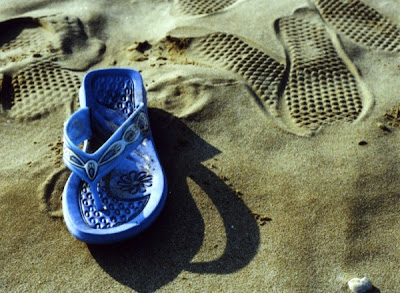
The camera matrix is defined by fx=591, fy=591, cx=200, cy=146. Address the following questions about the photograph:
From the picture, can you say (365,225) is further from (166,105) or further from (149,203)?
(166,105)

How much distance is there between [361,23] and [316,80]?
2.22 feet

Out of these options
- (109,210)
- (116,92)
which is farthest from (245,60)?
(109,210)

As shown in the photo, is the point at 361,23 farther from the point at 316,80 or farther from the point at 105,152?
the point at 105,152

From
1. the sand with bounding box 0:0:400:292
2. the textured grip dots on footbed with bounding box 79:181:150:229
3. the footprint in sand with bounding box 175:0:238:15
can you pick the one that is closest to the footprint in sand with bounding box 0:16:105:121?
the sand with bounding box 0:0:400:292

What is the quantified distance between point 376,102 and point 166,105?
1.07 meters

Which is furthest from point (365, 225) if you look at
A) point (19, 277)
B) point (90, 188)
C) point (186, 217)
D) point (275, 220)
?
point (19, 277)

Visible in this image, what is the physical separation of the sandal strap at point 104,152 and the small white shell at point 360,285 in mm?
1022

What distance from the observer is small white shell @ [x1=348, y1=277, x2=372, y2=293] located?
7.22 feet

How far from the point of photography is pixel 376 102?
3.00 m

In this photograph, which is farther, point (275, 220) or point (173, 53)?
point (173, 53)

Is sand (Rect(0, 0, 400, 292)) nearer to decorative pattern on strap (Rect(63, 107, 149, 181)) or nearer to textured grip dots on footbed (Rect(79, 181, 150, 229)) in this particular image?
textured grip dots on footbed (Rect(79, 181, 150, 229))

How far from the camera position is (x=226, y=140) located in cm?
284

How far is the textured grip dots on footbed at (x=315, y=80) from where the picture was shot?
295 centimetres

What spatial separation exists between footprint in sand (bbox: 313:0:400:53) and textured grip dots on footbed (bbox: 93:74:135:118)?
137cm
